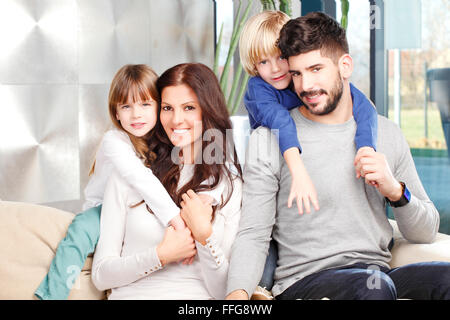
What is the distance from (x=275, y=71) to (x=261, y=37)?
126 mm

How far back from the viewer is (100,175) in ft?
6.66

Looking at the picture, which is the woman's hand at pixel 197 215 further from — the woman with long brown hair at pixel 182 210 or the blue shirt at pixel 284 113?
the blue shirt at pixel 284 113

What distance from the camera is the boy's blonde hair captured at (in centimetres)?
190

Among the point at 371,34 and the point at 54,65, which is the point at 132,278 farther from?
the point at 371,34

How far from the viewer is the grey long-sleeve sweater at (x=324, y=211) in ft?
5.62

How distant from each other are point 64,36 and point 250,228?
2.40 meters

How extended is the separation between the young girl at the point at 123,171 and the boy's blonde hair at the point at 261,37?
348 mm

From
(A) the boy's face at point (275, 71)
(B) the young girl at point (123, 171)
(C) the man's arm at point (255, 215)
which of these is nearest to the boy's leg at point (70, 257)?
(B) the young girl at point (123, 171)

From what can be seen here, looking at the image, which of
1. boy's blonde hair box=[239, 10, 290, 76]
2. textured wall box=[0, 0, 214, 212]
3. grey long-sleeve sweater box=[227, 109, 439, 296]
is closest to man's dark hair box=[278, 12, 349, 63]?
boy's blonde hair box=[239, 10, 290, 76]

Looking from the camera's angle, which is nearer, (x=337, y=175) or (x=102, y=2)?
(x=337, y=175)

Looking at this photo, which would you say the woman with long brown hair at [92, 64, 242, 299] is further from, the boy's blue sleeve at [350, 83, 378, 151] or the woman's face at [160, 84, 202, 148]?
the boy's blue sleeve at [350, 83, 378, 151]

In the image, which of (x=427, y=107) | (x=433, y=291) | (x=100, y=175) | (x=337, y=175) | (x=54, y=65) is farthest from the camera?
(x=54, y=65)

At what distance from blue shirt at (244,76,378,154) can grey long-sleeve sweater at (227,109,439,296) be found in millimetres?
60

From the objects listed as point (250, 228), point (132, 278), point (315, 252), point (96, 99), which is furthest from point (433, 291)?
point (96, 99)
